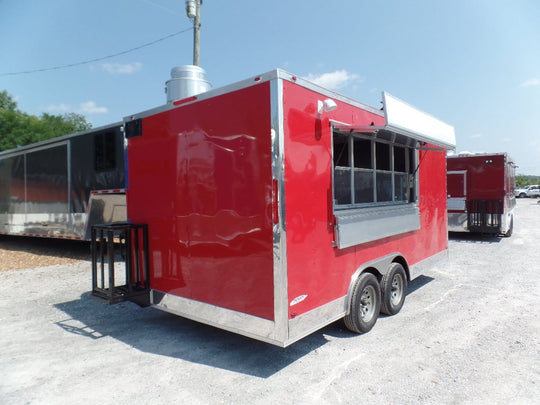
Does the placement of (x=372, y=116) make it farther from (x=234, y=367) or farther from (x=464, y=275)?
(x=464, y=275)

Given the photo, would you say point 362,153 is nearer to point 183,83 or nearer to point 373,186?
point 373,186

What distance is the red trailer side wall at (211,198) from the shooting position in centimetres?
327

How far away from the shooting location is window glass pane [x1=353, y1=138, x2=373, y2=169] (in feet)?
14.2

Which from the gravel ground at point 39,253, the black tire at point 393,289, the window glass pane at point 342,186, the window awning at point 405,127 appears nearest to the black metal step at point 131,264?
the window glass pane at point 342,186

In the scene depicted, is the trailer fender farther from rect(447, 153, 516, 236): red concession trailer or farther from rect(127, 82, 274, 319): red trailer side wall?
rect(447, 153, 516, 236): red concession trailer

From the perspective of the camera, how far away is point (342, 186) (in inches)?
A: 157

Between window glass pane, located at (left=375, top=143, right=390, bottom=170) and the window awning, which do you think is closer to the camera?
the window awning

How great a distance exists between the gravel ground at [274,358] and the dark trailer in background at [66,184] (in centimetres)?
263

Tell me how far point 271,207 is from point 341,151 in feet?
4.58

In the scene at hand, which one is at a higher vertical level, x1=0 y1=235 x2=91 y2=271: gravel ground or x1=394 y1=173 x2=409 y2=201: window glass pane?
x1=394 y1=173 x2=409 y2=201: window glass pane

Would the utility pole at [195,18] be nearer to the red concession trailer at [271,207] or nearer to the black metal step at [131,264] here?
the red concession trailer at [271,207]

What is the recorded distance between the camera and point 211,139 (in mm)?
3676

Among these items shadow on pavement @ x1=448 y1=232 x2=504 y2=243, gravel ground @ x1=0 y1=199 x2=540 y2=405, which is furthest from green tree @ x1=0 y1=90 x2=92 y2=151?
shadow on pavement @ x1=448 y1=232 x2=504 y2=243

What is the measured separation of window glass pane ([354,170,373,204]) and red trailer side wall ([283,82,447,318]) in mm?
536
